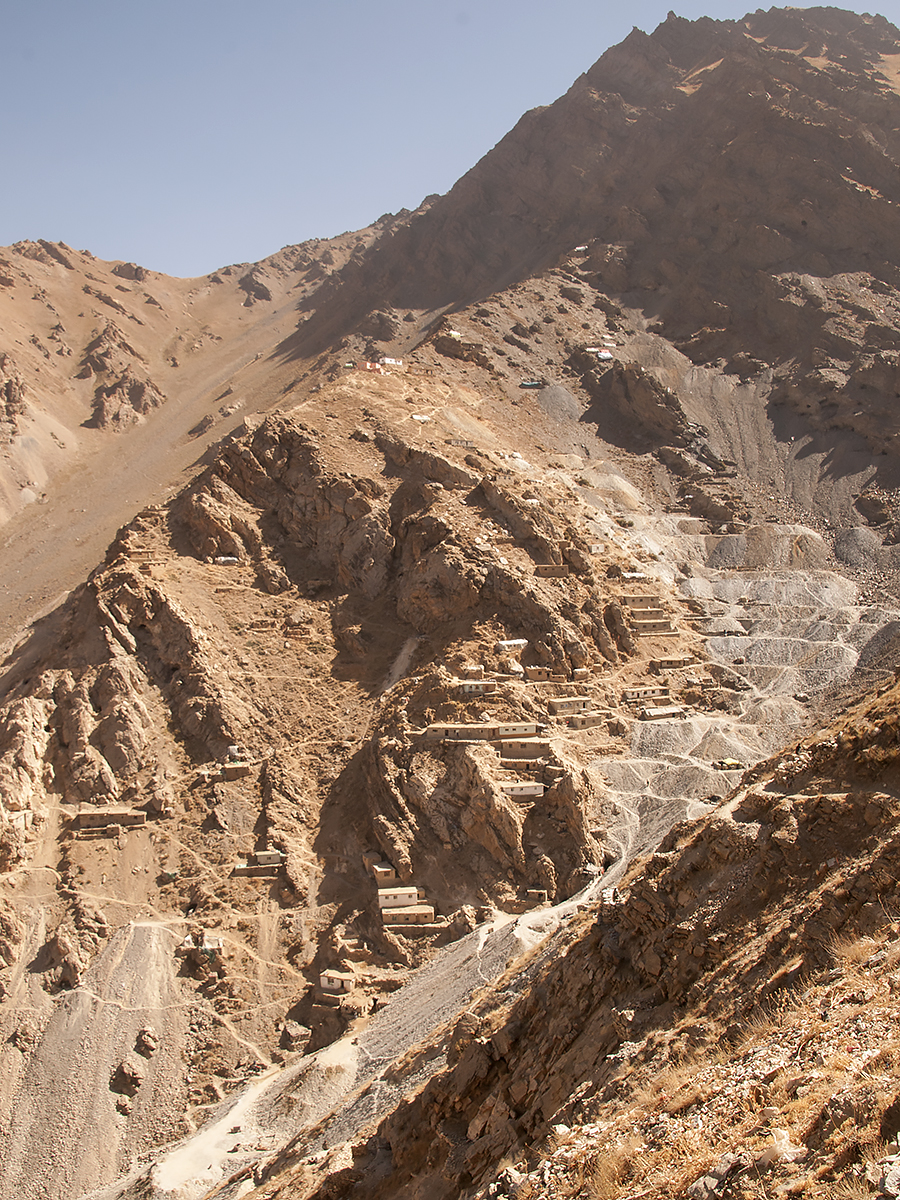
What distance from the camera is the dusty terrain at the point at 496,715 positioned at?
45.3 feet

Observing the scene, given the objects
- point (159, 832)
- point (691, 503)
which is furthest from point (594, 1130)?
point (691, 503)

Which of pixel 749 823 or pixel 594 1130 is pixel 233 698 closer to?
pixel 749 823

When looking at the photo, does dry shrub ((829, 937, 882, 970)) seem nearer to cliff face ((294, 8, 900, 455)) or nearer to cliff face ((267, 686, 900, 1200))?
cliff face ((267, 686, 900, 1200))

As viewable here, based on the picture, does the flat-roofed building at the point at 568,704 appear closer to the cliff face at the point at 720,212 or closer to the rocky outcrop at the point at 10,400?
the cliff face at the point at 720,212

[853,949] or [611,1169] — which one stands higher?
[611,1169]

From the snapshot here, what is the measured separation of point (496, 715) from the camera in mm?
40812

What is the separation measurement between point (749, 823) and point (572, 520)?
42417mm

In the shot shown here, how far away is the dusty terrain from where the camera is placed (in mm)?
13820

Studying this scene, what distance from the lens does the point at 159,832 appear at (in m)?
36.8

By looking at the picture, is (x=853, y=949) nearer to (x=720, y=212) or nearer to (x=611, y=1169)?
(x=611, y=1169)

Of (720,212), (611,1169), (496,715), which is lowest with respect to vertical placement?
(496,715)

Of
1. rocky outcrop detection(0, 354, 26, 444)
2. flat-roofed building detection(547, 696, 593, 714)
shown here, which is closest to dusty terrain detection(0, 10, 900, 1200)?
flat-roofed building detection(547, 696, 593, 714)

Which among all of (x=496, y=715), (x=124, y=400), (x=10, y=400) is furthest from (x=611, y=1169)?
(x=124, y=400)

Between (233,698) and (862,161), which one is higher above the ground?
(862,161)
